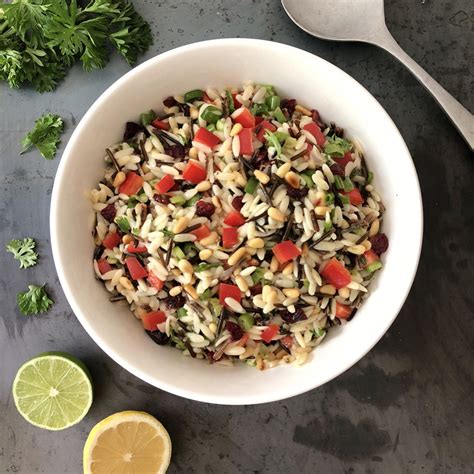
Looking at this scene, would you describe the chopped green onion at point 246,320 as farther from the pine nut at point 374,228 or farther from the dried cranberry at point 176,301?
the pine nut at point 374,228

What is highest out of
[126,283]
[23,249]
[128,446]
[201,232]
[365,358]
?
[201,232]

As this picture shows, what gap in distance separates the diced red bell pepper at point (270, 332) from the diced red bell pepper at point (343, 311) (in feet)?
0.64

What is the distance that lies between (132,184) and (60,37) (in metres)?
0.61

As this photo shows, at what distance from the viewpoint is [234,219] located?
1.83 meters

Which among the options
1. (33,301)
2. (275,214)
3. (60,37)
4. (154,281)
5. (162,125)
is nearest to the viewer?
(275,214)

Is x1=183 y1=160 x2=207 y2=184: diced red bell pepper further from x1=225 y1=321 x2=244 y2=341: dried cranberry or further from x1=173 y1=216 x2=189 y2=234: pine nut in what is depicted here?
x1=225 y1=321 x2=244 y2=341: dried cranberry

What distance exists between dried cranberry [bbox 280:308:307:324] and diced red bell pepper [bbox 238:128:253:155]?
49 cm

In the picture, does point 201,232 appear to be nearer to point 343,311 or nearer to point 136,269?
point 136,269

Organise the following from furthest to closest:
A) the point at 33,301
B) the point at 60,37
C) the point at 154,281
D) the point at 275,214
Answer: the point at 33,301 → the point at 60,37 → the point at 154,281 → the point at 275,214

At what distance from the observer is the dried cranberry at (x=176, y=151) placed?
191cm

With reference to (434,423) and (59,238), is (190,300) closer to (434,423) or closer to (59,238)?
(59,238)


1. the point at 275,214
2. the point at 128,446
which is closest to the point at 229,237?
A: the point at 275,214

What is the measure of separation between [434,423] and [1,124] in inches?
75.3

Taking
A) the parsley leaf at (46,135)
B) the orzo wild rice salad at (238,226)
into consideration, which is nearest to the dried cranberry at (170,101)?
the orzo wild rice salad at (238,226)
